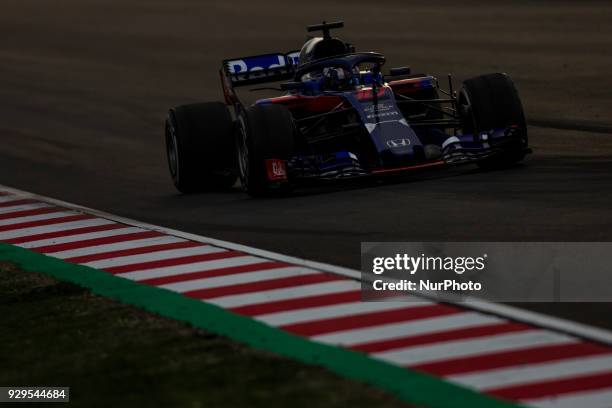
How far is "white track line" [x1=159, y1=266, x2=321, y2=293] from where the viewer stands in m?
10.7

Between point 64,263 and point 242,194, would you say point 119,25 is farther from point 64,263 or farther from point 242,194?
point 64,263

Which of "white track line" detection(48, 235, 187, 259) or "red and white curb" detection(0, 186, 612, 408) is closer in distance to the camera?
"red and white curb" detection(0, 186, 612, 408)

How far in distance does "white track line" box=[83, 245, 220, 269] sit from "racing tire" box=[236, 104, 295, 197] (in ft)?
7.99

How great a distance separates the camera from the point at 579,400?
24.0 feet

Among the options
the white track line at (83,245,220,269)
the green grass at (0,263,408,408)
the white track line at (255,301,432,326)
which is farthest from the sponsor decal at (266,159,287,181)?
the white track line at (255,301,432,326)

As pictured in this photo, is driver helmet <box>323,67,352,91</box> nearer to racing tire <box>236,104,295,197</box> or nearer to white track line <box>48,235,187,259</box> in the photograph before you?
racing tire <box>236,104,295,197</box>

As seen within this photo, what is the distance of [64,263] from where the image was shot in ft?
40.6

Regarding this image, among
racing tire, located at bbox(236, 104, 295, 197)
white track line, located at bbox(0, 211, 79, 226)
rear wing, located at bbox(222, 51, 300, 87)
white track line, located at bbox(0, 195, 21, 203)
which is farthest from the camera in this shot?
rear wing, located at bbox(222, 51, 300, 87)

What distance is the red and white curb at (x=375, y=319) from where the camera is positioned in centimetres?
769

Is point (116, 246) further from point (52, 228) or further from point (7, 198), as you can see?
point (7, 198)

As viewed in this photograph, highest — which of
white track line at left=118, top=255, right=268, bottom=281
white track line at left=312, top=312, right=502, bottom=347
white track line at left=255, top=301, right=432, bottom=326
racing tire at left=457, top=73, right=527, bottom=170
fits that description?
racing tire at left=457, top=73, right=527, bottom=170

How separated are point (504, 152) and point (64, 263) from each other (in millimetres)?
5260

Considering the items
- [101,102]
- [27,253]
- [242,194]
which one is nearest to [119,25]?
[101,102]

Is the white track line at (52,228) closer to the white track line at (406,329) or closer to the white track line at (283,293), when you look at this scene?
the white track line at (283,293)
